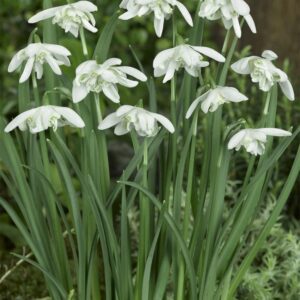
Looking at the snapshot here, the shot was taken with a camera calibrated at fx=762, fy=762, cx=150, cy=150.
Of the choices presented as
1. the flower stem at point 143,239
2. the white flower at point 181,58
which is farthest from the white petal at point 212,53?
the flower stem at point 143,239

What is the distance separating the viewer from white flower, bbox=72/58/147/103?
1.14 meters

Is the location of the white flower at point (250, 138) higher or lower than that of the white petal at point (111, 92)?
lower

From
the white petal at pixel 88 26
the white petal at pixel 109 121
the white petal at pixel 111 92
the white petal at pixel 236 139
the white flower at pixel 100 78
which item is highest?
the white petal at pixel 88 26

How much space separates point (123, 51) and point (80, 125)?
2.60 metres

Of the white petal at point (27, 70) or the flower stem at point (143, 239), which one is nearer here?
the white petal at point (27, 70)

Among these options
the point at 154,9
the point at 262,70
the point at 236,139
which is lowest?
the point at 236,139

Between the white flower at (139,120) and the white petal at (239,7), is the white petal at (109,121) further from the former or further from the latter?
the white petal at (239,7)

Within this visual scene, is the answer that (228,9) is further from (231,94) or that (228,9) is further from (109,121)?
(109,121)

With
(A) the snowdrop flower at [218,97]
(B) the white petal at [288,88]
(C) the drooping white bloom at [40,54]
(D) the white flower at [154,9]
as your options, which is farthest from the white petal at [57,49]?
(B) the white petal at [288,88]

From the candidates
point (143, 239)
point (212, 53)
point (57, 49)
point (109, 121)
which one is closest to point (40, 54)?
point (57, 49)

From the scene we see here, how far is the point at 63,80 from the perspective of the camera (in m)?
1.36

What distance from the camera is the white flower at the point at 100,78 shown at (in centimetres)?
114

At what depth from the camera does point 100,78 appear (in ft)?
3.80

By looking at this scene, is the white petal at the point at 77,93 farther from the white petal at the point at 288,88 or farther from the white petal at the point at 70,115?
the white petal at the point at 288,88
